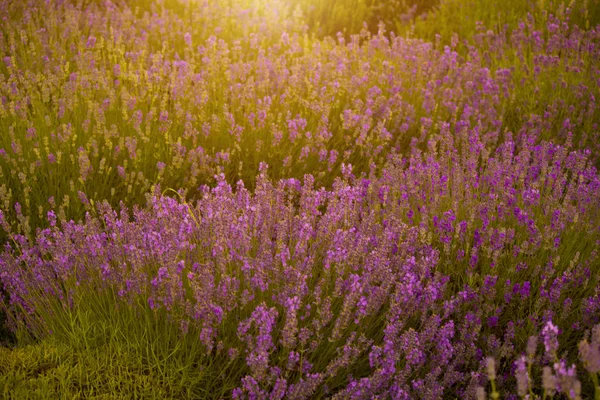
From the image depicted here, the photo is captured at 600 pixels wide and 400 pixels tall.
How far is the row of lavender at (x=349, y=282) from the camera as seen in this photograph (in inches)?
81.4

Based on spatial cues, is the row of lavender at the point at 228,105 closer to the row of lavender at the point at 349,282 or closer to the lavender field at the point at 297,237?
the lavender field at the point at 297,237

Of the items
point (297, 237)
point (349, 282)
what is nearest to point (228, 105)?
point (297, 237)

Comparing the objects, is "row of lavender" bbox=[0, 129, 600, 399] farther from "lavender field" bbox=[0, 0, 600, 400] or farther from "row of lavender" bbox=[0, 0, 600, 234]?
"row of lavender" bbox=[0, 0, 600, 234]

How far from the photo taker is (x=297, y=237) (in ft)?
8.57

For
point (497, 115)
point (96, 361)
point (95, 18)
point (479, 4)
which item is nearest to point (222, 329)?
point (96, 361)

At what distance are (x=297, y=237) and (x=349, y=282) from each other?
357 millimetres

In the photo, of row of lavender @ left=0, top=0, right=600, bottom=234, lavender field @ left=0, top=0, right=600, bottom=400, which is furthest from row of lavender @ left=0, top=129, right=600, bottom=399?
row of lavender @ left=0, top=0, right=600, bottom=234

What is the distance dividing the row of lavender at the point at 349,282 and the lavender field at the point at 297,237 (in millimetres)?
12

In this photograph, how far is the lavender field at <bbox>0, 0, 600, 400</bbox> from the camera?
2102 millimetres

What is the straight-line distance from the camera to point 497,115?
443 cm

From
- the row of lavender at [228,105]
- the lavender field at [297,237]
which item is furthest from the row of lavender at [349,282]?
the row of lavender at [228,105]

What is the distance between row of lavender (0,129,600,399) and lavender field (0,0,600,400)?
1 centimetres

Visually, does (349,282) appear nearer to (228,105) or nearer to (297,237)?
(297,237)

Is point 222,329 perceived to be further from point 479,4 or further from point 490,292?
point 479,4
